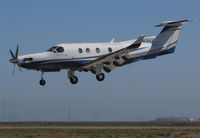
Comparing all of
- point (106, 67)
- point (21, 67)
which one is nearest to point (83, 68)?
point (106, 67)

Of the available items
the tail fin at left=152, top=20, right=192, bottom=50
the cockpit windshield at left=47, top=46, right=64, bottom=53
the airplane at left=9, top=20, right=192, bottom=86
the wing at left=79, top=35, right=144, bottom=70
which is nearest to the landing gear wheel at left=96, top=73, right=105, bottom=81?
the airplane at left=9, top=20, right=192, bottom=86

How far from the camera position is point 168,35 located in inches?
1930

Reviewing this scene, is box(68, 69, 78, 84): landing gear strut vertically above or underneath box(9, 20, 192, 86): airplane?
underneath

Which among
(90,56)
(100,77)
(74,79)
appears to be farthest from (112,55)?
(74,79)

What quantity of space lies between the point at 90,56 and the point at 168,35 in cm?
1054

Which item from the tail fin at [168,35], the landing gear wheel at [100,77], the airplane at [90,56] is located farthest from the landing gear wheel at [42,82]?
the tail fin at [168,35]

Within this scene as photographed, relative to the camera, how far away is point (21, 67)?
140 feet

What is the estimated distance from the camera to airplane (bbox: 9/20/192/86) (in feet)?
141

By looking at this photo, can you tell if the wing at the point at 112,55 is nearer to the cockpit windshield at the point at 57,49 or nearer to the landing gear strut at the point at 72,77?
the landing gear strut at the point at 72,77

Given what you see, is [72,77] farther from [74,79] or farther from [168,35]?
[168,35]

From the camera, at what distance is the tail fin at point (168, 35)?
4825 centimetres

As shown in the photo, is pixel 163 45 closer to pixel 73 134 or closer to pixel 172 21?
pixel 172 21

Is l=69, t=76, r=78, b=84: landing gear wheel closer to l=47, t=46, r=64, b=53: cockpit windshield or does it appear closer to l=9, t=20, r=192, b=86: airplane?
l=9, t=20, r=192, b=86: airplane

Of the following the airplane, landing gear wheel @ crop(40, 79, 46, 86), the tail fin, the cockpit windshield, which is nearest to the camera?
the airplane
